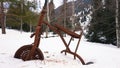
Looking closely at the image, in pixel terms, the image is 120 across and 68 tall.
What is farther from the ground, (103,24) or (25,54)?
(103,24)

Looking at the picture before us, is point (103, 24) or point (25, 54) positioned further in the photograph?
point (103, 24)

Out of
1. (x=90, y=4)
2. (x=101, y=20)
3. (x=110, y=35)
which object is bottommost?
(x=110, y=35)

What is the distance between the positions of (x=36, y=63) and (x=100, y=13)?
16396mm

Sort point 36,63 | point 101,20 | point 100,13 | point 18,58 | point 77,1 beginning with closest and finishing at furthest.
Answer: point 36,63
point 18,58
point 101,20
point 100,13
point 77,1

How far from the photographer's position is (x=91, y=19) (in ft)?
72.6

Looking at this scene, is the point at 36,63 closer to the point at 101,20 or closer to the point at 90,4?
the point at 101,20

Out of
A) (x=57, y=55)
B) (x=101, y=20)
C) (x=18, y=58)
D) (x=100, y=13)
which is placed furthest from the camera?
(x=100, y=13)

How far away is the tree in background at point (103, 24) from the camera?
787 inches

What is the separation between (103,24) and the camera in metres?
20.5

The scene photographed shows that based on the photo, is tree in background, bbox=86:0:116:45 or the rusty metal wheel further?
tree in background, bbox=86:0:116:45

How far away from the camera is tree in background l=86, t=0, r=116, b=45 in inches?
787

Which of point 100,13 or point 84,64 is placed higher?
point 100,13

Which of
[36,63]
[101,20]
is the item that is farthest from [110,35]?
[36,63]

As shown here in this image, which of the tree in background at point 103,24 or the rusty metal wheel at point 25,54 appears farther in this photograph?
the tree in background at point 103,24
